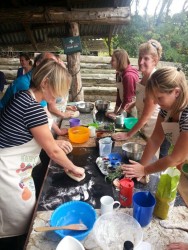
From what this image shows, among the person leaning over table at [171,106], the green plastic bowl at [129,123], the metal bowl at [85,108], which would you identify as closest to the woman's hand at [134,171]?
the person leaning over table at [171,106]

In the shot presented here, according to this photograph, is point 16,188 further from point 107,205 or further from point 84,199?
point 107,205

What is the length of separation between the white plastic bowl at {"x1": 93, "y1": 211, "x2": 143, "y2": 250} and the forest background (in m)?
13.7

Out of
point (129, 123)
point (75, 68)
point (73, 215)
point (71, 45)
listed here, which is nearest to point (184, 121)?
point (73, 215)

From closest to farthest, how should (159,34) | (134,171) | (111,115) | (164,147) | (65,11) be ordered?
(134,171)
(164,147)
(111,115)
(65,11)
(159,34)

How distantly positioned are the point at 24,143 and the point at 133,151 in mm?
1201

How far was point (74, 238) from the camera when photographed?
125cm

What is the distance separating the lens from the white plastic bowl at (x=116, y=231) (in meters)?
1.28

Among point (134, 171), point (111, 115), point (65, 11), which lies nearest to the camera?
point (134, 171)

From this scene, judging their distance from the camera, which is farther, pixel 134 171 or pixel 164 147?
pixel 164 147

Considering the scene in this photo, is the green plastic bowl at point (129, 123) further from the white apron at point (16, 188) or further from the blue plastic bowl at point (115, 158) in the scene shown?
the white apron at point (16, 188)

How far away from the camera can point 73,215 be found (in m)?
1.55

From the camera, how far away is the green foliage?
1386cm

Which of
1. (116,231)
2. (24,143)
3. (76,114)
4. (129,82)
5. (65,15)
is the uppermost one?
(65,15)

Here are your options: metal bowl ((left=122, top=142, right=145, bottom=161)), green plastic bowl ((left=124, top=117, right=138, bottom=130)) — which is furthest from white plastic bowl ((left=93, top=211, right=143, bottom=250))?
green plastic bowl ((left=124, top=117, right=138, bottom=130))
